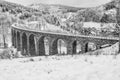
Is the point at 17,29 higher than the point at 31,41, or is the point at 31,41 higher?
the point at 17,29

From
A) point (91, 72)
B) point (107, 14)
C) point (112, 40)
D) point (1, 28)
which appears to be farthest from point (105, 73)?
point (107, 14)

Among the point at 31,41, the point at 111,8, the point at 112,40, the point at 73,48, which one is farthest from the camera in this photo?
the point at 111,8

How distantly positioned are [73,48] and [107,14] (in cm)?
8565

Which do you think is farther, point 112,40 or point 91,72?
point 112,40

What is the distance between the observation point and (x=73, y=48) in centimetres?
3822

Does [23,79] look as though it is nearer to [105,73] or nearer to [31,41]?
[105,73]

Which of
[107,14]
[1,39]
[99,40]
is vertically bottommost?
[1,39]

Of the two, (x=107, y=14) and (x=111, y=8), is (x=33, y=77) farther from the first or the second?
(x=111, y=8)

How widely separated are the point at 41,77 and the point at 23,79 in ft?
2.88

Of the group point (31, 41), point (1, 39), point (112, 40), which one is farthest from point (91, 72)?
point (1, 39)

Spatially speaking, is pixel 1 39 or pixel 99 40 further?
pixel 1 39

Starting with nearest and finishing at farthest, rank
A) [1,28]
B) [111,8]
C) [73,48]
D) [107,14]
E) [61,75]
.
A: [61,75] < [73,48] < [1,28] < [107,14] < [111,8]

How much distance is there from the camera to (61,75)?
23.6 ft

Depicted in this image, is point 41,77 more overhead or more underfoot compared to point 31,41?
more overhead
